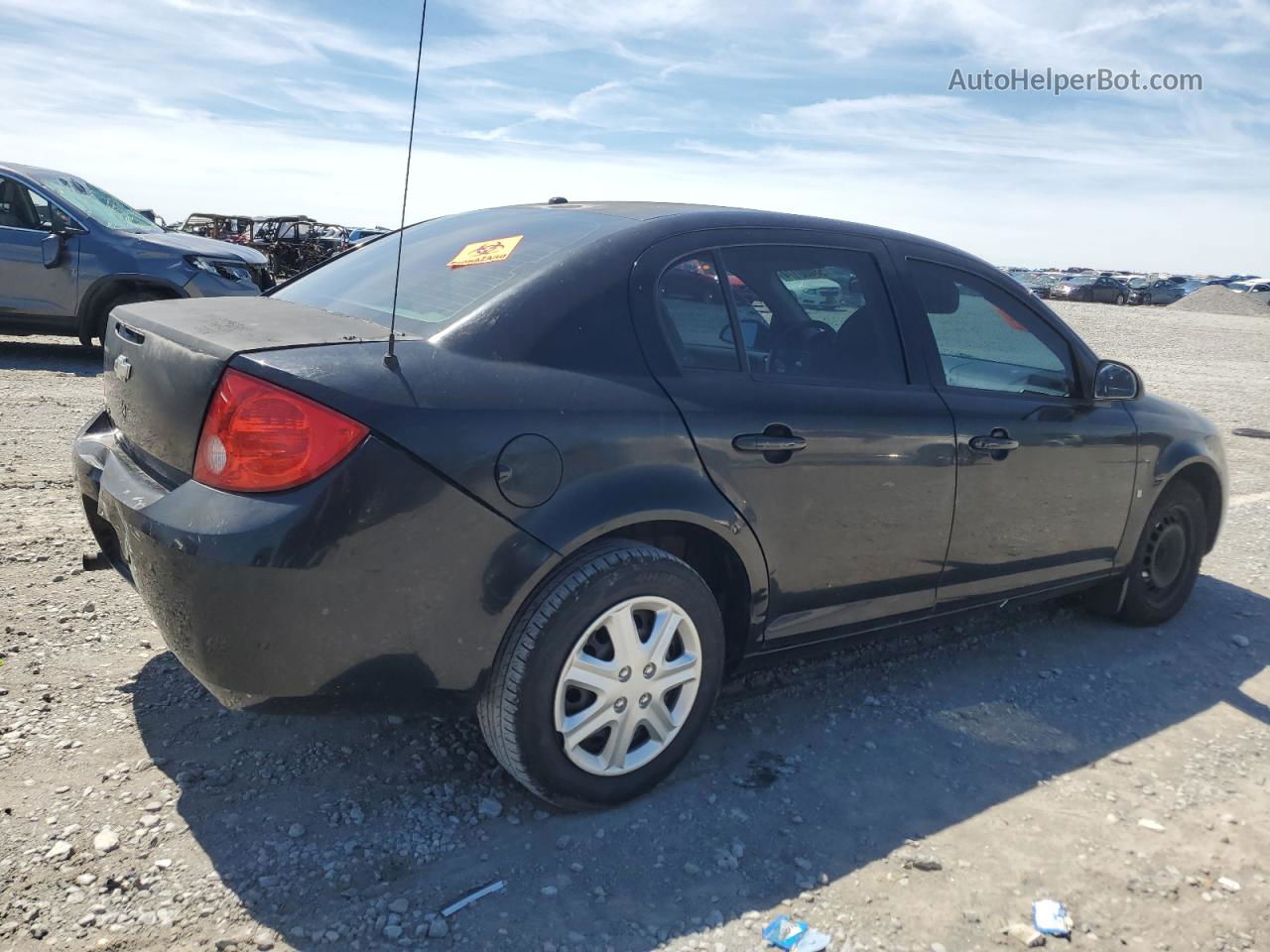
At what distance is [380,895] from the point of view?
2.45 metres

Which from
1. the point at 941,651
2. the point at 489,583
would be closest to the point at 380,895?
the point at 489,583

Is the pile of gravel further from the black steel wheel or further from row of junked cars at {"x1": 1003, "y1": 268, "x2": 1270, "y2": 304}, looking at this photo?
the black steel wheel

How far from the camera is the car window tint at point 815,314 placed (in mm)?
3166

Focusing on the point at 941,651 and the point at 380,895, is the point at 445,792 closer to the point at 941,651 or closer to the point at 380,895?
the point at 380,895

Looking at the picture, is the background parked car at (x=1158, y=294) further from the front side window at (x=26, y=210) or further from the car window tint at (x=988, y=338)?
the car window tint at (x=988, y=338)

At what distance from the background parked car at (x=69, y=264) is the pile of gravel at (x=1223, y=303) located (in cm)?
3579

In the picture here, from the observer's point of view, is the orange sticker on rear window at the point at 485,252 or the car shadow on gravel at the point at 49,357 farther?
the car shadow on gravel at the point at 49,357

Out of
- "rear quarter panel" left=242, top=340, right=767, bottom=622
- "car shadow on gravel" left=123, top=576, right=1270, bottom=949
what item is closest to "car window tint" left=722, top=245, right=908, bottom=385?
"rear quarter panel" left=242, top=340, right=767, bottom=622

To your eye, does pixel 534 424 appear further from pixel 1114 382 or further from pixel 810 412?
pixel 1114 382

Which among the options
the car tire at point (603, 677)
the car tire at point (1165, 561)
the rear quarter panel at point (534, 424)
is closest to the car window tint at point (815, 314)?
the rear quarter panel at point (534, 424)

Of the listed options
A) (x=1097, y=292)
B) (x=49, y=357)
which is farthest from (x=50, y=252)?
(x=1097, y=292)

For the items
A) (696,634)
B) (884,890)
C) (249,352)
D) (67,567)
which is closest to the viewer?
(249,352)

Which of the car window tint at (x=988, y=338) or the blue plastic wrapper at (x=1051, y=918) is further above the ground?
the car window tint at (x=988, y=338)

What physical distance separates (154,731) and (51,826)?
50cm
